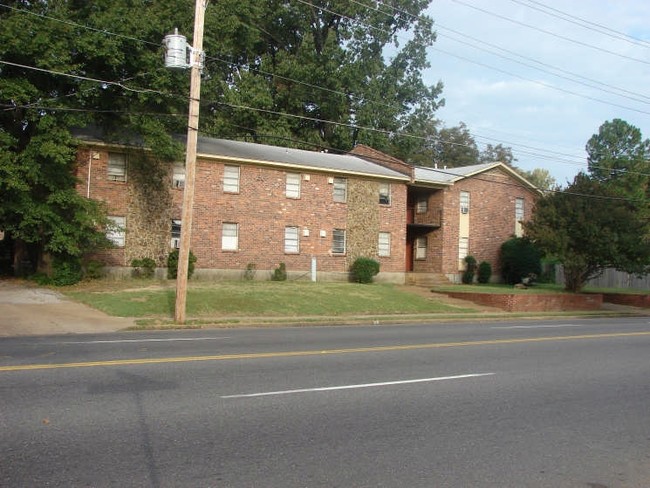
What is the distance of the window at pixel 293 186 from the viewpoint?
105 feet

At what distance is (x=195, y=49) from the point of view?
58.4 ft

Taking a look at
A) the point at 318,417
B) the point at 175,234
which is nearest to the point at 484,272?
the point at 175,234

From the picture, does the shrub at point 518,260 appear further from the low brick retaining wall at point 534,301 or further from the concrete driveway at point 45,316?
the concrete driveway at point 45,316

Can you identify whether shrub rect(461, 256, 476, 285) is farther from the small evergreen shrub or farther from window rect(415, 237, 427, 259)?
window rect(415, 237, 427, 259)

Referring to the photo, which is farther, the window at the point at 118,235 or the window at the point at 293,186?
the window at the point at 293,186

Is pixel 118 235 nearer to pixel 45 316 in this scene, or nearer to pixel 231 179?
pixel 231 179

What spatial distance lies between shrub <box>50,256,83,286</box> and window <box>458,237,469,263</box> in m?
21.7

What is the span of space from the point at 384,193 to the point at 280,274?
27.6 feet

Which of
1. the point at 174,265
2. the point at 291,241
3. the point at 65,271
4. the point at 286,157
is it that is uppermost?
the point at 286,157

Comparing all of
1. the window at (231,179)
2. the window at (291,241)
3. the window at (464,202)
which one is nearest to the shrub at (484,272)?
A: the window at (464,202)

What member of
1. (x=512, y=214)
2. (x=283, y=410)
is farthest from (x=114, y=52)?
(x=512, y=214)

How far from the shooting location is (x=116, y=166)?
91.7 feet

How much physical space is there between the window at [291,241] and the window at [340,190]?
123 inches

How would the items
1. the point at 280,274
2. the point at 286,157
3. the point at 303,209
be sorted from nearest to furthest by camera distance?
1. the point at 280,274
2. the point at 303,209
3. the point at 286,157
